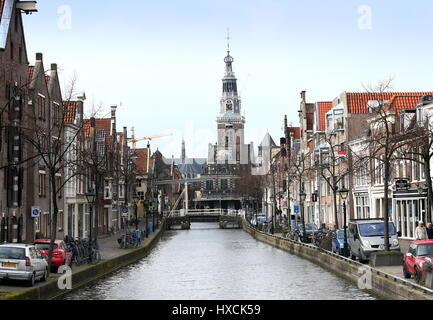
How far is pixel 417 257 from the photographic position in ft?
105

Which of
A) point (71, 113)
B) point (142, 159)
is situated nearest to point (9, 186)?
point (71, 113)

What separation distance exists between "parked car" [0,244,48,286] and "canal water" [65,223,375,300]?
7.02 ft

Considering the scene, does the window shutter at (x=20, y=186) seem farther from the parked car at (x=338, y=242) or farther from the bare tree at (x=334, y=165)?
the bare tree at (x=334, y=165)

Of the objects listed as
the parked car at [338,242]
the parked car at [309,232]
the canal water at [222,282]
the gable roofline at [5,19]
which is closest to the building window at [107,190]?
the parked car at [309,232]

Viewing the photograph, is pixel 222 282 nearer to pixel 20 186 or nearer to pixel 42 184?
pixel 20 186

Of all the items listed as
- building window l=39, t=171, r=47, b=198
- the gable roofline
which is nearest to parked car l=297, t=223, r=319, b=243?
building window l=39, t=171, r=47, b=198

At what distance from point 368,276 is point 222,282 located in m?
8.58

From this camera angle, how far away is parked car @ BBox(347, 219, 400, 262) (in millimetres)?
45906

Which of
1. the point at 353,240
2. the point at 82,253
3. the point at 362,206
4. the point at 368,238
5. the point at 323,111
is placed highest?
the point at 323,111

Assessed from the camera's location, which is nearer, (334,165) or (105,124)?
(334,165)

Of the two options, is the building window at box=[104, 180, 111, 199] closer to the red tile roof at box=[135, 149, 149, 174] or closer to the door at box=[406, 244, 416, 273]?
the red tile roof at box=[135, 149, 149, 174]

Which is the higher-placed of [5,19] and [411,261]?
[5,19]
